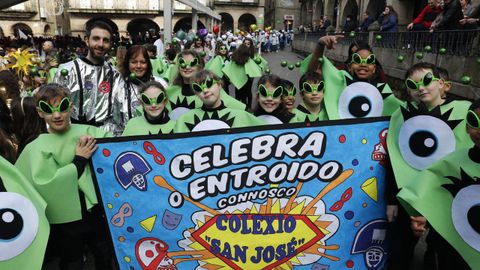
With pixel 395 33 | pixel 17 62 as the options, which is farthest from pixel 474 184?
pixel 395 33

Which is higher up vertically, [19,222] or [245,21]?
[245,21]

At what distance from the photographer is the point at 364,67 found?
3.58 m

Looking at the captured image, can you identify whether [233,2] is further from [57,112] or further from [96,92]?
[57,112]

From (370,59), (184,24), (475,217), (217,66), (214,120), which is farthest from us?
(184,24)

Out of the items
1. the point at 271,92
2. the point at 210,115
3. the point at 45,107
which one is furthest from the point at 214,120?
the point at 45,107

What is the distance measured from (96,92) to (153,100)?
0.76 metres

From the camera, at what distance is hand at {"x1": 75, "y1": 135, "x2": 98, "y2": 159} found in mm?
2594

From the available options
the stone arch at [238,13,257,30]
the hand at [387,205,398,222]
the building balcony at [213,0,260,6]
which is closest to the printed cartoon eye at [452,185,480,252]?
the hand at [387,205,398,222]

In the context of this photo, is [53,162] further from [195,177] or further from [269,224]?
[269,224]

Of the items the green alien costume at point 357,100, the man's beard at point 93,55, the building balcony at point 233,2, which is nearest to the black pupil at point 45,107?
the man's beard at point 93,55

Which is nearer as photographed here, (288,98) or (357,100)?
(357,100)

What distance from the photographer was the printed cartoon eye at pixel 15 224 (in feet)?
7.47

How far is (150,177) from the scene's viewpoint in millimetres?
2680

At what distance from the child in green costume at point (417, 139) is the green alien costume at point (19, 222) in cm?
226
